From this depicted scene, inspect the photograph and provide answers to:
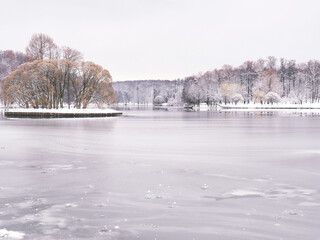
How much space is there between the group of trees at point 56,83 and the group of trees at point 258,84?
69.2 meters

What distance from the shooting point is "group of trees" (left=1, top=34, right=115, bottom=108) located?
54219mm

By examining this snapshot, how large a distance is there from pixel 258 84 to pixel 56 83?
3688 inches

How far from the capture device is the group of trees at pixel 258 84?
12875cm

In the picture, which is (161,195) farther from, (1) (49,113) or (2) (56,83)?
(2) (56,83)

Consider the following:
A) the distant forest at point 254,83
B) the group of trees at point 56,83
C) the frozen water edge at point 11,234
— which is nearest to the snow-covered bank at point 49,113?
the group of trees at point 56,83

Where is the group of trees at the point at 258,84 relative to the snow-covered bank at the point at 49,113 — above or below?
above

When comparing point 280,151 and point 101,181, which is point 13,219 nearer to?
point 101,181

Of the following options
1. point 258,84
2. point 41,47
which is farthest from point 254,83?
point 41,47

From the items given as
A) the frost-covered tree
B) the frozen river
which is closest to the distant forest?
the frost-covered tree

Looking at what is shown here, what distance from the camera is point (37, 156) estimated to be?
14.0 m

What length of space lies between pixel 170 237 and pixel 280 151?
36.3 ft

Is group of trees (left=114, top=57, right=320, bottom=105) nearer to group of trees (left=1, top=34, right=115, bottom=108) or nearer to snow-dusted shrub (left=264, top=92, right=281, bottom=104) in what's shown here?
snow-dusted shrub (left=264, top=92, right=281, bottom=104)

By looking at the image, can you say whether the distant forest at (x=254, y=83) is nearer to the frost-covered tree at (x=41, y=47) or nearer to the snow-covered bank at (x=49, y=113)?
the frost-covered tree at (x=41, y=47)

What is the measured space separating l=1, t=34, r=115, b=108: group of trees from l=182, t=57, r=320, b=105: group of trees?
69163 millimetres
